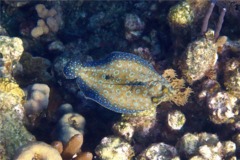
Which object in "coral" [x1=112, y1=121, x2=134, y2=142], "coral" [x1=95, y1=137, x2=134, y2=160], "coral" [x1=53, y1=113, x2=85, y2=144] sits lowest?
"coral" [x1=53, y1=113, x2=85, y2=144]

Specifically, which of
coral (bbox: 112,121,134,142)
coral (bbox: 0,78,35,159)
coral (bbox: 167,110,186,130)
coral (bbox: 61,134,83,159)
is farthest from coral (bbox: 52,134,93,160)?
coral (bbox: 167,110,186,130)

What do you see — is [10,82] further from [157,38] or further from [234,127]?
[234,127]

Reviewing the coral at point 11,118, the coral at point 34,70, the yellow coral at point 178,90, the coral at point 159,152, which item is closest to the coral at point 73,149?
the coral at point 11,118

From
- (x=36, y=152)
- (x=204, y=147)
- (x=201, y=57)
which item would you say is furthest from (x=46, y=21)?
(x=204, y=147)

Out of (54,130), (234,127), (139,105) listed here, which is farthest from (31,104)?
(234,127)

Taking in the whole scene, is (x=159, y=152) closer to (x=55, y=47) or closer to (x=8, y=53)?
(x=8, y=53)

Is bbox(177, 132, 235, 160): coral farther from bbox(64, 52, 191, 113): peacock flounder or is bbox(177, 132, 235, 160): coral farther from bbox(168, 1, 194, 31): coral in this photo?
bbox(168, 1, 194, 31): coral

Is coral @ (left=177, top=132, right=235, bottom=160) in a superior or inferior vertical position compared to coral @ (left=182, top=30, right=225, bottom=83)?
inferior

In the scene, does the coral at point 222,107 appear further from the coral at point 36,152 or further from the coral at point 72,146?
the coral at point 36,152
